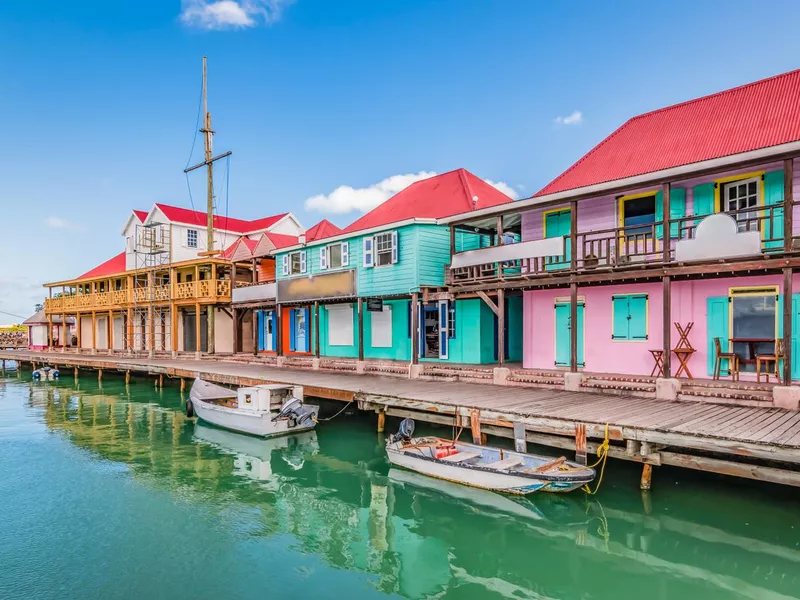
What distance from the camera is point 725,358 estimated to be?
540 inches

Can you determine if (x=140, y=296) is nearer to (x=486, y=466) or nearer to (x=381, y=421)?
(x=381, y=421)

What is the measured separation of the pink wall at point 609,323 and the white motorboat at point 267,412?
7.58 m

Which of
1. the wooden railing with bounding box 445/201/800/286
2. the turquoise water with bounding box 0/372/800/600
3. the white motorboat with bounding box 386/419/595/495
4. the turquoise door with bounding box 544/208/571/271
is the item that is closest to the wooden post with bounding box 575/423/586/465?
the white motorboat with bounding box 386/419/595/495

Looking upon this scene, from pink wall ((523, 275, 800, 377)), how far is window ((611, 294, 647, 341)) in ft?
0.44

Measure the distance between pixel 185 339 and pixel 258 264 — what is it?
10312 millimetres

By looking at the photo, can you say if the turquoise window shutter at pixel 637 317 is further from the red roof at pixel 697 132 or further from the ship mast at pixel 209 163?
the ship mast at pixel 209 163

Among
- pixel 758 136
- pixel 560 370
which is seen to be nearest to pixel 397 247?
pixel 560 370

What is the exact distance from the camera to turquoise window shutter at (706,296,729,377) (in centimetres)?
1388

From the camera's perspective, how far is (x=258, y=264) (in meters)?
30.6

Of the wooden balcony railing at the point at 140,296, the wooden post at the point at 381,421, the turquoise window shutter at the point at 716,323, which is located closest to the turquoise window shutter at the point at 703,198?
the turquoise window shutter at the point at 716,323

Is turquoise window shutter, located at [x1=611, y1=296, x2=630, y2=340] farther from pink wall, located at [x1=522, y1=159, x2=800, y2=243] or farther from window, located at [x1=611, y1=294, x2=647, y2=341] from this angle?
pink wall, located at [x1=522, y1=159, x2=800, y2=243]

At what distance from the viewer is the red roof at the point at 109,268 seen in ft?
139

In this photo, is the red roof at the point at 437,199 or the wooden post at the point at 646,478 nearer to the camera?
the wooden post at the point at 646,478

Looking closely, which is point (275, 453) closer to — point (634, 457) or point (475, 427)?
point (475, 427)
